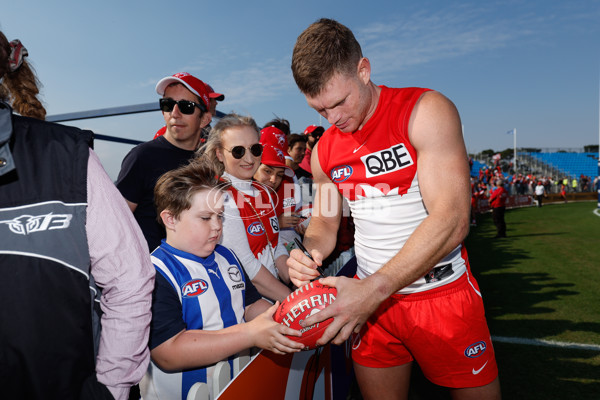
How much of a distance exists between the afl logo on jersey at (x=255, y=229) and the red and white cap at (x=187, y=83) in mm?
1384

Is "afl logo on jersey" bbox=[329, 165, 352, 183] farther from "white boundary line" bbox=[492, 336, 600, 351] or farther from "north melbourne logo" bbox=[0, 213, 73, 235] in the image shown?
"white boundary line" bbox=[492, 336, 600, 351]

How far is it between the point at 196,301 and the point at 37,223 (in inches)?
A: 36.4

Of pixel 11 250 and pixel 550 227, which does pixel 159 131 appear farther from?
pixel 550 227

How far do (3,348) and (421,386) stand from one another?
3655 mm

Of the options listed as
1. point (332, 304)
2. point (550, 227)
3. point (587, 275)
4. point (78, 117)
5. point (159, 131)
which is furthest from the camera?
point (550, 227)

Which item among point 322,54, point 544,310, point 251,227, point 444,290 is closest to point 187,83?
point 251,227

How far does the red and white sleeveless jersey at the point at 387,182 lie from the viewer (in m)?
2.01

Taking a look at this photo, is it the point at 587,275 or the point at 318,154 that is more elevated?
the point at 318,154

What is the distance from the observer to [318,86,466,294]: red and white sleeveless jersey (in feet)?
6.61

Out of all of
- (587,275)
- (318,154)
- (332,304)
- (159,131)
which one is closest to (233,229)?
(318,154)

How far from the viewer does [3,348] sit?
3.64ft

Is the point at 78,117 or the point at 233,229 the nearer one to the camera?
the point at 233,229

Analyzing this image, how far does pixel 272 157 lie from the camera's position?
3580 mm

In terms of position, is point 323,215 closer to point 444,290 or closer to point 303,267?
point 303,267
